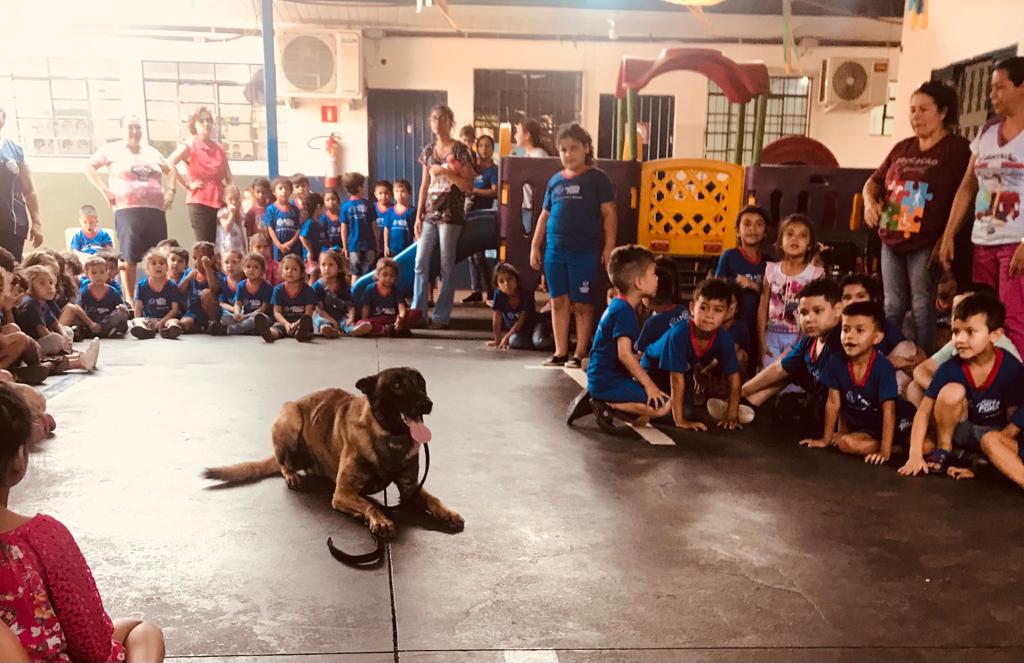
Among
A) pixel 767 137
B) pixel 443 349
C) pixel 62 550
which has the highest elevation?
pixel 767 137

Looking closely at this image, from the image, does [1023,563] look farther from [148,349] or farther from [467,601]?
[148,349]

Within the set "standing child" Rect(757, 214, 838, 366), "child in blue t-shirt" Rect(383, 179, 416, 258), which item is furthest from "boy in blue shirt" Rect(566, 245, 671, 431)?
"child in blue t-shirt" Rect(383, 179, 416, 258)

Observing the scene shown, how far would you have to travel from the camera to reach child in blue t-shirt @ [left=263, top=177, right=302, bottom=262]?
8.46 metres

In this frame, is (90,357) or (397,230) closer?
(90,357)

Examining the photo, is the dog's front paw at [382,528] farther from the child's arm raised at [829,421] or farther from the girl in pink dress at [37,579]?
the child's arm raised at [829,421]

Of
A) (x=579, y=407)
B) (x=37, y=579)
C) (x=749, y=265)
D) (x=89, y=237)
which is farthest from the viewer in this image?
(x=89, y=237)

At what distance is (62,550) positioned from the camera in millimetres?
1377

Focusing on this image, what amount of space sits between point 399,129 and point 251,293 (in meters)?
6.10

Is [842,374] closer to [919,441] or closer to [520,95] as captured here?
[919,441]

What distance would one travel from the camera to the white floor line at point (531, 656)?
2.05 m

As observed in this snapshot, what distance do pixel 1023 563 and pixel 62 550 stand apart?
113 inches

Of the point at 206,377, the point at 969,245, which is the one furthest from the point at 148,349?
the point at 969,245

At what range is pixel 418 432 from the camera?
9.00 ft

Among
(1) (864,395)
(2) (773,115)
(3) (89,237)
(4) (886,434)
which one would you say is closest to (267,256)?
(3) (89,237)
